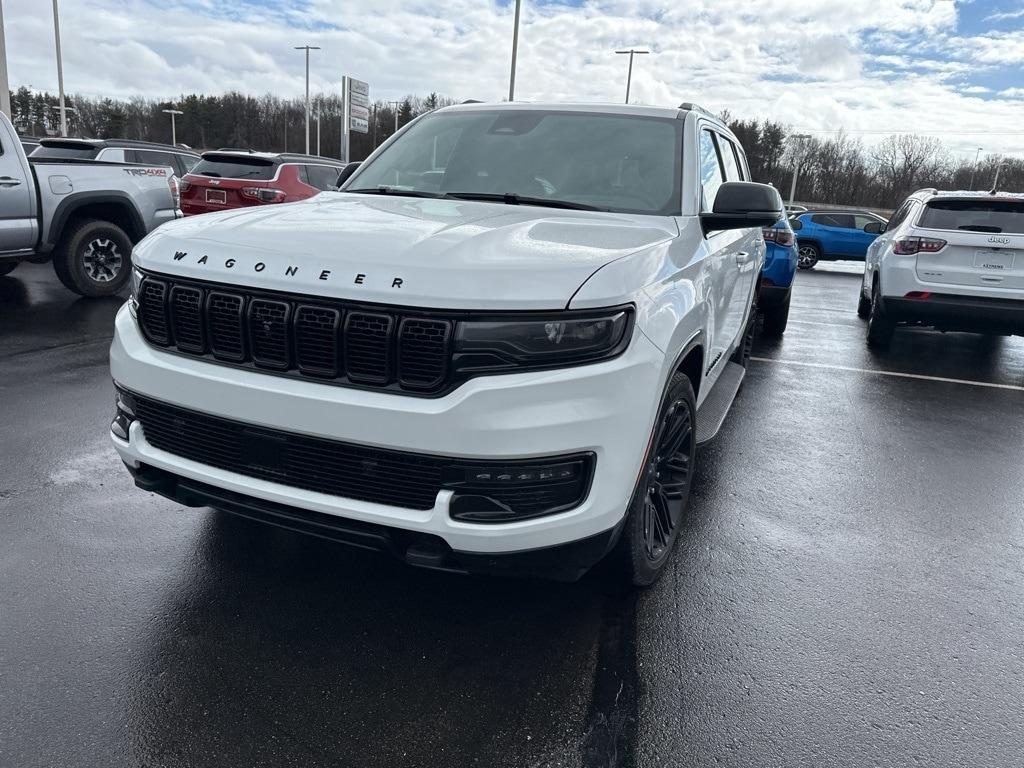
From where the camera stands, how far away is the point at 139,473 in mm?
2770

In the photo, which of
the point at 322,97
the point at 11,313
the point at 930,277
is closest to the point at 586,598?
the point at 930,277

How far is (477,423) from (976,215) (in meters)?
7.21

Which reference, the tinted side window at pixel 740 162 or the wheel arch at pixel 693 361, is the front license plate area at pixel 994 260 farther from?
the wheel arch at pixel 693 361

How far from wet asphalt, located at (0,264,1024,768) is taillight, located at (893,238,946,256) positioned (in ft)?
12.1

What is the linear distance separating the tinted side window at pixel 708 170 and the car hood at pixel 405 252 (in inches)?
28.1

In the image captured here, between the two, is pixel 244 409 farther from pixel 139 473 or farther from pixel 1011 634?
pixel 1011 634

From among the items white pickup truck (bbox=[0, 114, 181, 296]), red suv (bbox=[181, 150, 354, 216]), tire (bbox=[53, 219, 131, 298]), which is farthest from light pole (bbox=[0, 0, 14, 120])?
tire (bbox=[53, 219, 131, 298])

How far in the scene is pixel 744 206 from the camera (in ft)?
10.9

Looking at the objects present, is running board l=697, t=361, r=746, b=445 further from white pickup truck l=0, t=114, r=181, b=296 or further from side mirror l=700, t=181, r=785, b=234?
white pickup truck l=0, t=114, r=181, b=296

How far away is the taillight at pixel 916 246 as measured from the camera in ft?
24.3

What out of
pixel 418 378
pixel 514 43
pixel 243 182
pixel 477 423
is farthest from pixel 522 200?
pixel 514 43

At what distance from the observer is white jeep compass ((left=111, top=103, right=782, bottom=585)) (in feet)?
7.33

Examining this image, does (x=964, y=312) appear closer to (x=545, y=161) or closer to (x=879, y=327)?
(x=879, y=327)

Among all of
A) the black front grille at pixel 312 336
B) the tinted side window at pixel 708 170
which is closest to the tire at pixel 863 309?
the tinted side window at pixel 708 170
